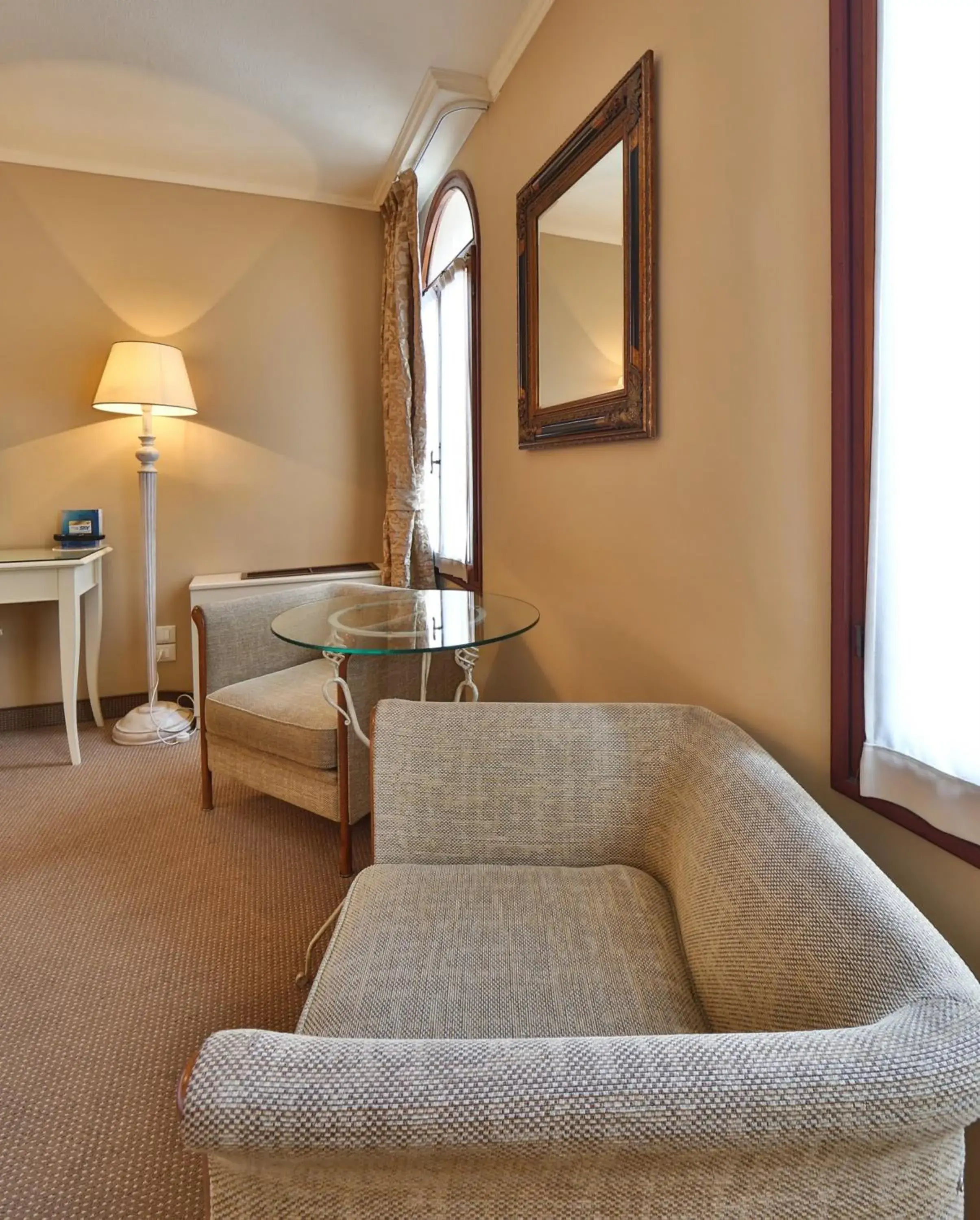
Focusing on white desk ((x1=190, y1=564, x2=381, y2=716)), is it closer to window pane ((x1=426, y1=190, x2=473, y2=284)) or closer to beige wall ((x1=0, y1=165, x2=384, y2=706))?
beige wall ((x1=0, y1=165, x2=384, y2=706))

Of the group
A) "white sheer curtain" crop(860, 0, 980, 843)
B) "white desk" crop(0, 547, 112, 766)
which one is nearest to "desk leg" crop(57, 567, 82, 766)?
"white desk" crop(0, 547, 112, 766)

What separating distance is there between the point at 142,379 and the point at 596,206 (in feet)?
6.89

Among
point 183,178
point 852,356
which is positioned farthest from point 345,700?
point 183,178

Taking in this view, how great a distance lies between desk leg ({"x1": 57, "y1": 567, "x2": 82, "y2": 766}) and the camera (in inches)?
108

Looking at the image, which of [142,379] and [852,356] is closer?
[852,356]

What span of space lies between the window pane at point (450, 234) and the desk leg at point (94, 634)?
2042 millimetres

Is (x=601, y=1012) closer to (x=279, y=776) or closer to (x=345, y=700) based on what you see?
(x=345, y=700)

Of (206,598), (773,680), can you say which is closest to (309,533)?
(206,598)

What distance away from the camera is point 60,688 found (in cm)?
340

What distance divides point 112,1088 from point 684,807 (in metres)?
1.16

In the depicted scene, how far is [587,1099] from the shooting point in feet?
1.77

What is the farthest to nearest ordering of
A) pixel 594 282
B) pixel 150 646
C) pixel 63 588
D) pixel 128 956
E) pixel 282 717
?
pixel 150 646 < pixel 63 588 < pixel 282 717 < pixel 594 282 < pixel 128 956

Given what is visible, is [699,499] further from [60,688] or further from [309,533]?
[60,688]

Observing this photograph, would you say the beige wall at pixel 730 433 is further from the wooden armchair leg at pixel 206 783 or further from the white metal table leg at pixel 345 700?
the wooden armchair leg at pixel 206 783
